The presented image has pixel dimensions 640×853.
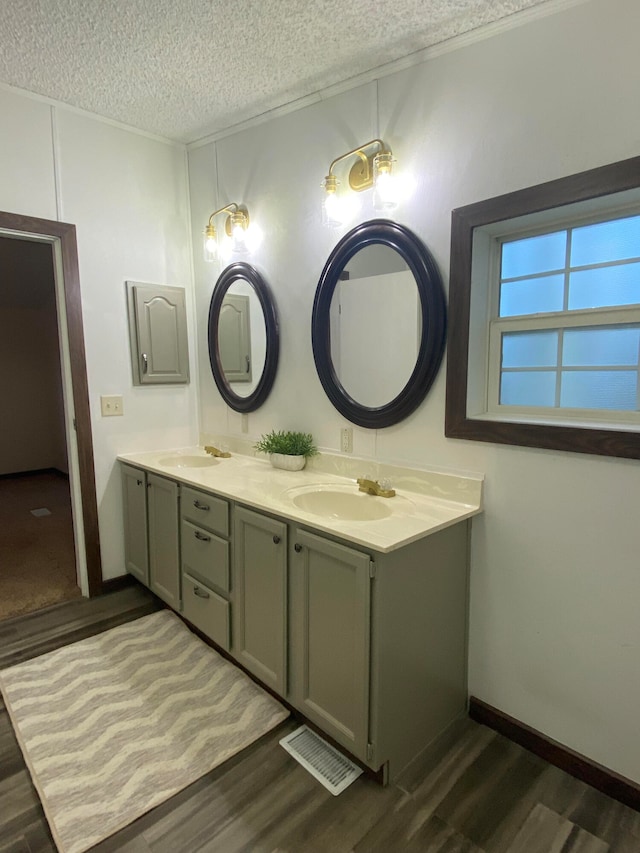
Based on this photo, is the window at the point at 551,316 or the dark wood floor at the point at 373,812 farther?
the window at the point at 551,316

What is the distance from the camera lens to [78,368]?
2557 millimetres

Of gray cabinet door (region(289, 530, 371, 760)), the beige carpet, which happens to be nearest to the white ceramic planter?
gray cabinet door (region(289, 530, 371, 760))

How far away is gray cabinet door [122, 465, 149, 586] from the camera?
2.58 m

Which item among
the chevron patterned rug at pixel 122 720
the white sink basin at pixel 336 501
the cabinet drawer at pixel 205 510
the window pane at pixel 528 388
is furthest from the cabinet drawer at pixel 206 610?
the window pane at pixel 528 388

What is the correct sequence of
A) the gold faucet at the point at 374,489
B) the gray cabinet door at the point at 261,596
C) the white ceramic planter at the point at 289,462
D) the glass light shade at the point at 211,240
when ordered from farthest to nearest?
the glass light shade at the point at 211,240, the white ceramic planter at the point at 289,462, the gold faucet at the point at 374,489, the gray cabinet door at the point at 261,596

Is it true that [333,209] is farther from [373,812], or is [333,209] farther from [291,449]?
[373,812]

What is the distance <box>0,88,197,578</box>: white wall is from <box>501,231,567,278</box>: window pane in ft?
6.53

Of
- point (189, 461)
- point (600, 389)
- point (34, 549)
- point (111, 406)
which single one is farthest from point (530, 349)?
point (34, 549)

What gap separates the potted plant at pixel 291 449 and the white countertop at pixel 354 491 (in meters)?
0.04

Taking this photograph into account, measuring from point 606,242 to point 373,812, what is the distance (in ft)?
6.35

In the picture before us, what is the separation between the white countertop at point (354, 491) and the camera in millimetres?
1493

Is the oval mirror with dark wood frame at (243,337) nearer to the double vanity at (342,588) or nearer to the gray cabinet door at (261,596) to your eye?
the double vanity at (342,588)

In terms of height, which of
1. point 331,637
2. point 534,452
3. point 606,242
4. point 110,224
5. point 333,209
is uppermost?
point 110,224

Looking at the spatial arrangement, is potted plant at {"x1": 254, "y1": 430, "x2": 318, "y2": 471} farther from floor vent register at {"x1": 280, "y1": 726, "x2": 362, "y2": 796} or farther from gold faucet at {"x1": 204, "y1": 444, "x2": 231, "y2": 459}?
floor vent register at {"x1": 280, "y1": 726, "x2": 362, "y2": 796}
